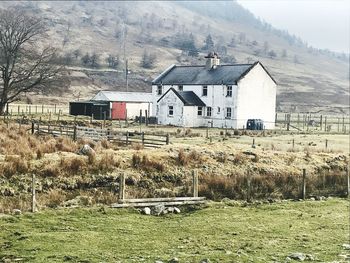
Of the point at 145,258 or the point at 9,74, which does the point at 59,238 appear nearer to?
the point at 145,258

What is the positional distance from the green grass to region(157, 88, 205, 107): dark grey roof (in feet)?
158

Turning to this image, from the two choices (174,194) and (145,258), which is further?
(174,194)

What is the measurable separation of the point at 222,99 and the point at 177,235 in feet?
176

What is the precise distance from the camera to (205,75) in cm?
7562

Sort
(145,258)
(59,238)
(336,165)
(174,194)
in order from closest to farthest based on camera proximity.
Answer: (145,258)
(59,238)
(174,194)
(336,165)

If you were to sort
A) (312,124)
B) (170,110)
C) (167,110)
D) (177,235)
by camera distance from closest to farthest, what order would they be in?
(177,235) → (170,110) → (167,110) → (312,124)

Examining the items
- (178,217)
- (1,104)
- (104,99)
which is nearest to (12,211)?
(178,217)

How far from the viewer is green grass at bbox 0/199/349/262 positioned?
15.4m

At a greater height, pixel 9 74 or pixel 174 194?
pixel 9 74

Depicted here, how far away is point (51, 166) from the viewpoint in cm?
2586

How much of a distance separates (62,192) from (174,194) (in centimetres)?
457

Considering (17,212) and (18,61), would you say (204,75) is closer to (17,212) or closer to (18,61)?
(18,61)

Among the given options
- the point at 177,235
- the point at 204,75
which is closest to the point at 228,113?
the point at 204,75

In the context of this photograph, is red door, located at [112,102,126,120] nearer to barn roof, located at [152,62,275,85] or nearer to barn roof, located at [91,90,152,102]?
barn roof, located at [91,90,152,102]
